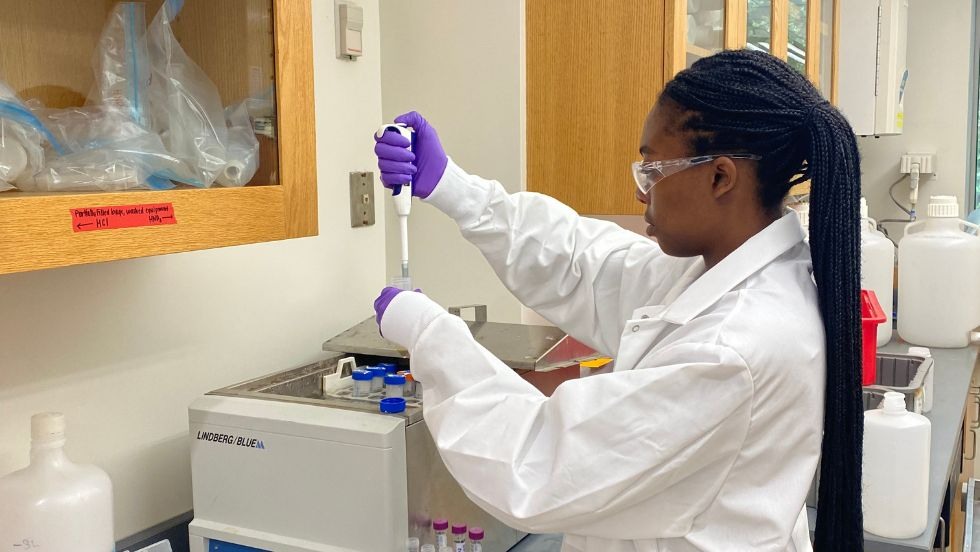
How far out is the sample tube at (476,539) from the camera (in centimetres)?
130

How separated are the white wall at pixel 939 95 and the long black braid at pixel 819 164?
3208 millimetres

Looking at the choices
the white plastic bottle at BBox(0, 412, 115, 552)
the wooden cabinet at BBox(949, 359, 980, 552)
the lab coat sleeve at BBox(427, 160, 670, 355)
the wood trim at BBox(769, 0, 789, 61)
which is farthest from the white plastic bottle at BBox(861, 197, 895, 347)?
the white plastic bottle at BBox(0, 412, 115, 552)

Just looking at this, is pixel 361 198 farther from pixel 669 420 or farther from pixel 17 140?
pixel 669 420

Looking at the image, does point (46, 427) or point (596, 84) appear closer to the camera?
point (46, 427)

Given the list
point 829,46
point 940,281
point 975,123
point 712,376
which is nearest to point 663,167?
point 712,376

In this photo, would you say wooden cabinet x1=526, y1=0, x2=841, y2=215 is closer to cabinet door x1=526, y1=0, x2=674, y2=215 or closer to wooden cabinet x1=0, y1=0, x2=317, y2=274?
cabinet door x1=526, y1=0, x2=674, y2=215

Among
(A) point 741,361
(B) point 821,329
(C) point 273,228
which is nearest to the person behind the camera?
(A) point 741,361

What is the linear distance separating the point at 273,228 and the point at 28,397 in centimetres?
44

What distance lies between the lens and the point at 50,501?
1.11m

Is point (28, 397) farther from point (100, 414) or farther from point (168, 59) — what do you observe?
point (168, 59)

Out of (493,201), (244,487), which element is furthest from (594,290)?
(244,487)

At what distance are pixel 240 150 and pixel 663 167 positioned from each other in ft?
1.90

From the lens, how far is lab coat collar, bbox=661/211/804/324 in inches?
40.8

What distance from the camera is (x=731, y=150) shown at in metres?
1.05
